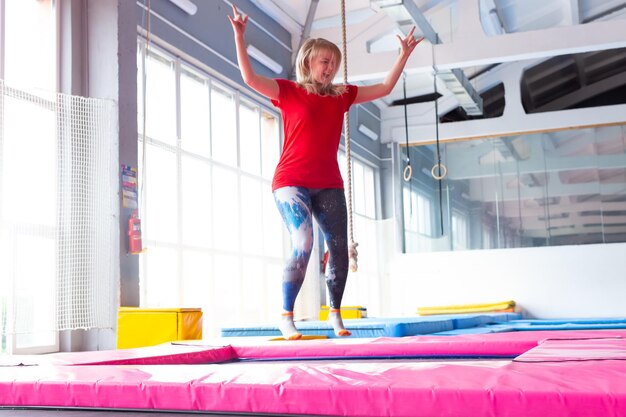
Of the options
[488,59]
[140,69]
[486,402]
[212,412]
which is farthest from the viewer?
[488,59]

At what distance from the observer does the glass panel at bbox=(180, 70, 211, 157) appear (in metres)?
6.55

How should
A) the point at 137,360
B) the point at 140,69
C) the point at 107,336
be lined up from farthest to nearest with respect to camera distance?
1. the point at 140,69
2. the point at 107,336
3. the point at 137,360

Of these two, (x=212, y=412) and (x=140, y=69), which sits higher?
(x=140, y=69)

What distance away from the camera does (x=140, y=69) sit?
5.84 m

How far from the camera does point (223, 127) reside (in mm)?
7293

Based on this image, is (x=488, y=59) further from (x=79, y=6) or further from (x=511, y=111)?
(x=79, y=6)

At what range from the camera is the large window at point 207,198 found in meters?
5.98

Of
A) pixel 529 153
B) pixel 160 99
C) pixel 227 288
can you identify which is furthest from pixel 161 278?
pixel 529 153

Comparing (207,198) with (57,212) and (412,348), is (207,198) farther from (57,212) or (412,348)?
(412,348)

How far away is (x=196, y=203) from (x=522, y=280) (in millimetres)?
5312

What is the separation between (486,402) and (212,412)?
542 millimetres

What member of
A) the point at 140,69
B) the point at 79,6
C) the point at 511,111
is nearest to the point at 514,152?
the point at 511,111

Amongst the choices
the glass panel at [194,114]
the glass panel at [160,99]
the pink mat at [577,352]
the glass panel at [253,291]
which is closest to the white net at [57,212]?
the glass panel at [160,99]

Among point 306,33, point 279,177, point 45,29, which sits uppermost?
point 306,33
